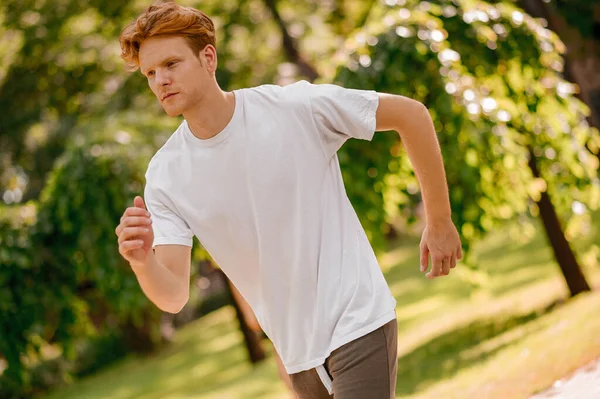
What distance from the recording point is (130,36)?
2.92 m

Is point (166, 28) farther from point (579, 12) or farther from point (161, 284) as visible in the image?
point (579, 12)

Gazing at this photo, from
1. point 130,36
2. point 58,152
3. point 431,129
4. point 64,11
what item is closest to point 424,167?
point 431,129

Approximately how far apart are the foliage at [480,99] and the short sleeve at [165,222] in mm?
5361

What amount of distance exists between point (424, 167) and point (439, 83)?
534 cm

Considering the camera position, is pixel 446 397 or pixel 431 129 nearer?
pixel 431 129

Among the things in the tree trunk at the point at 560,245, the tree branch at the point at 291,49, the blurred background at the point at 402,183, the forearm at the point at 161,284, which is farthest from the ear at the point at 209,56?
the tree branch at the point at 291,49

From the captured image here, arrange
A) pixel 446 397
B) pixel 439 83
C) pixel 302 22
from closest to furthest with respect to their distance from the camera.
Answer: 1. pixel 446 397
2. pixel 439 83
3. pixel 302 22

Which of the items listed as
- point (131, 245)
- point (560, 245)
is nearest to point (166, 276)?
point (131, 245)

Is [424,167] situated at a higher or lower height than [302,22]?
higher

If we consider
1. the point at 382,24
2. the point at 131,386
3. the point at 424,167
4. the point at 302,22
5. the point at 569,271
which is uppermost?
the point at 424,167

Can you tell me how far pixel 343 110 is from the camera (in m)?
2.92

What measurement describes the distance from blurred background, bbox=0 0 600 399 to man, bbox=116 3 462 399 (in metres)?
3.09

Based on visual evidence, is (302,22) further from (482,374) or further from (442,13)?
(482,374)

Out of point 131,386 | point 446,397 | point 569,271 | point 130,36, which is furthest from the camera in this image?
point 131,386
